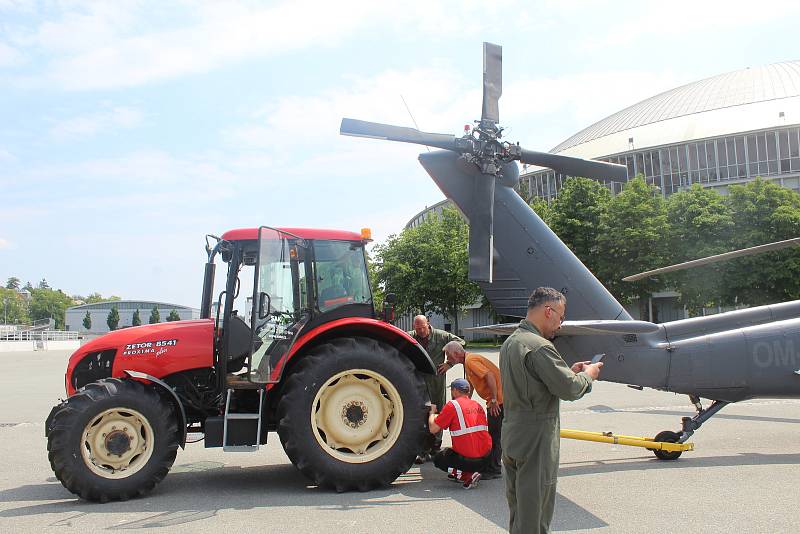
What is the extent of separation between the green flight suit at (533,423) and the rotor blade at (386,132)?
334 cm

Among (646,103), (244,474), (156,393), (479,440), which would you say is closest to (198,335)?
(156,393)

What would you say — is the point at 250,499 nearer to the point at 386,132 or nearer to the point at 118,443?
the point at 118,443

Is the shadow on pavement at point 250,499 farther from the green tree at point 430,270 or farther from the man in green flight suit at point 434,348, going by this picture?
the green tree at point 430,270

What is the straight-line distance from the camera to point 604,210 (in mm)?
40656

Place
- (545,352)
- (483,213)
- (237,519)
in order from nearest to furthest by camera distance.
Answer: (545,352) < (237,519) < (483,213)

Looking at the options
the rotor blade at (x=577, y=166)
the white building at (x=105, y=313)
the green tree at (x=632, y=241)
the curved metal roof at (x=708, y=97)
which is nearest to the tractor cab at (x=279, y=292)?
the rotor blade at (x=577, y=166)

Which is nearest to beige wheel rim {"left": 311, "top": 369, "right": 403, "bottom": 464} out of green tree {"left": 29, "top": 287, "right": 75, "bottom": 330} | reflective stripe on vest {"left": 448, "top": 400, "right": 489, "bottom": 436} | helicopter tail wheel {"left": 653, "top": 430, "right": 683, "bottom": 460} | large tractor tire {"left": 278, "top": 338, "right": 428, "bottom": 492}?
large tractor tire {"left": 278, "top": 338, "right": 428, "bottom": 492}

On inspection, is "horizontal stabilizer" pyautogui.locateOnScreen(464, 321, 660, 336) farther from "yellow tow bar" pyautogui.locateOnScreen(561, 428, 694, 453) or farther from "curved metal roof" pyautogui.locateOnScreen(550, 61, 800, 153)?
"curved metal roof" pyautogui.locateOnScreen(550, 61, 800, 153)

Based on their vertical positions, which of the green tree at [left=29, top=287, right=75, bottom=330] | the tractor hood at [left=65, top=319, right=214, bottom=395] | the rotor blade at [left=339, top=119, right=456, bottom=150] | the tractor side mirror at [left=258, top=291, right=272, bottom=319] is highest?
the green tree at [left=29, top=287, right=75, bottom=330]

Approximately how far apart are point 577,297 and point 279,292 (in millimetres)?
3393

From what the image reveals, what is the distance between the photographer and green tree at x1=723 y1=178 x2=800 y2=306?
1339 inches

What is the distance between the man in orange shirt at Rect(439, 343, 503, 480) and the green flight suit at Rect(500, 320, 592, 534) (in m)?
3.01

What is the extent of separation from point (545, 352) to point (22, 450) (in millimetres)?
8154

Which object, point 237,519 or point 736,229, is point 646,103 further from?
point 237,519
